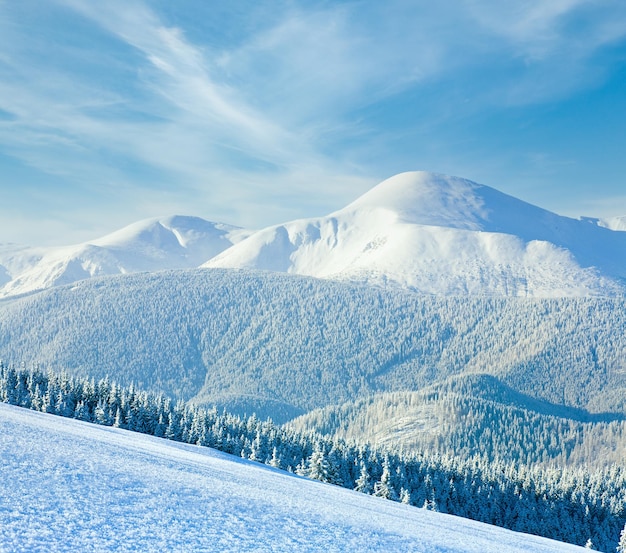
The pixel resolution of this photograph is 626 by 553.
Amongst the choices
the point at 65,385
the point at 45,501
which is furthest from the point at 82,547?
the point at 65,385

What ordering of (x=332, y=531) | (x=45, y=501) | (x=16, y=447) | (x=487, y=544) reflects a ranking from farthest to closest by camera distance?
(x=487, y=544) < (x=16, y=447) < (x=332, y=531) < (x=45, y=501)

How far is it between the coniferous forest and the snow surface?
345ft

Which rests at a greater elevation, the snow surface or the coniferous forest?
the snow surface

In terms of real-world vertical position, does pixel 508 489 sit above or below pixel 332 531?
below

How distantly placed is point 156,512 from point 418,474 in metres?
152

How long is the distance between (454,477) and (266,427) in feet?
176

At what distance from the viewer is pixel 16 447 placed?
21797mm

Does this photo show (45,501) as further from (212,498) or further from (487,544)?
(487,544)

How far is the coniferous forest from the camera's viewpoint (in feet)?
437

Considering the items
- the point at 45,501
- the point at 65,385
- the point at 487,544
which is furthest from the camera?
the point at 65,385

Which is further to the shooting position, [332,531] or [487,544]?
[487,544]

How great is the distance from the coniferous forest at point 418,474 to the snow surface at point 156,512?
345ft

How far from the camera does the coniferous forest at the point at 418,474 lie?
13325 centimetres

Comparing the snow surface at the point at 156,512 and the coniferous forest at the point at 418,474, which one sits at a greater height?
the snow surface at the point at 156,512
